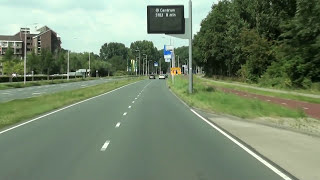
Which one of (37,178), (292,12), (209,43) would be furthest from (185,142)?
(209,43)

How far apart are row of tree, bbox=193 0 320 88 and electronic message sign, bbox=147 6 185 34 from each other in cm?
1306

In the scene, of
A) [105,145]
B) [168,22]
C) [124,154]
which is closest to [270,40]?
[168,22]

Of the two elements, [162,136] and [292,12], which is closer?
[162,136]

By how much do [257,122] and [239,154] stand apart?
8.87 meters

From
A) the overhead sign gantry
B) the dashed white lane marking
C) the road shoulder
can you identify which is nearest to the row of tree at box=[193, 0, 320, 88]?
the overhead sign gantry

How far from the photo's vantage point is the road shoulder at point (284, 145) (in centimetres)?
990

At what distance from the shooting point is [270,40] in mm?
74562

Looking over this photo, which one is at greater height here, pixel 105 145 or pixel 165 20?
pixel 165 20

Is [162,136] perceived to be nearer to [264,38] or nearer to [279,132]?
[279,132]

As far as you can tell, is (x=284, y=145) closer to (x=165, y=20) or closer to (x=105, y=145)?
(x=105, y=145)

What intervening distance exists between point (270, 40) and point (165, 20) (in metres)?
35.3

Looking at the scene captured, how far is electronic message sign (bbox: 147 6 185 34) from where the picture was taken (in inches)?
1704

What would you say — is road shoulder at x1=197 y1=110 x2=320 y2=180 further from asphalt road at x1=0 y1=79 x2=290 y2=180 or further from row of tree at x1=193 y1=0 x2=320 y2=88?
row of tree at x1=193 y1=0 x2=320 y2=88

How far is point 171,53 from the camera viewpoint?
90438mm
